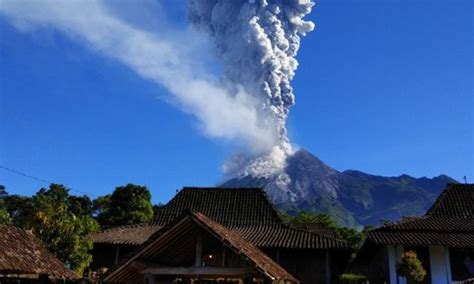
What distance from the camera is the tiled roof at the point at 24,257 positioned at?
1689 centimetres

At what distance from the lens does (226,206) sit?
33.7 metres

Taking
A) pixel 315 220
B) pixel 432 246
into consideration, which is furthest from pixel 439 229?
pixel 315 220

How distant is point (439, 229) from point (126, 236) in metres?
16.1

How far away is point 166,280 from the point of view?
46.2 feet

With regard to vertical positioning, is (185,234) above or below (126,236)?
below

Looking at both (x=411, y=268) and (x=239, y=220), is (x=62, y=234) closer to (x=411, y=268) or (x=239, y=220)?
(x=239, y=220)

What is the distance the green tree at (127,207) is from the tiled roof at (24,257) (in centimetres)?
2393

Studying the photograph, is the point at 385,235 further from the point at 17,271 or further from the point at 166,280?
the point at 17,271

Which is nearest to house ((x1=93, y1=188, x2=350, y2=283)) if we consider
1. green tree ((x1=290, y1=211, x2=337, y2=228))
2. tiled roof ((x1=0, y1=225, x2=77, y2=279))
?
tiled roof ((x1=0, y1=225, x2=77, y2=279))

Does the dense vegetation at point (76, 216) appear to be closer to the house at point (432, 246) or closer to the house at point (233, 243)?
the house at point (233, 243)

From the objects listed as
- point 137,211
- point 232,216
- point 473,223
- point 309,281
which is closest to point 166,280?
point 309,281

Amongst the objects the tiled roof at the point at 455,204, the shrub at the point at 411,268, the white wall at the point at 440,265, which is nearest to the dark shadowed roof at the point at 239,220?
the white wall at the point at 440,265

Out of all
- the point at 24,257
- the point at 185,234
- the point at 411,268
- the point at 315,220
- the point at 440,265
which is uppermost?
the point at 315,220

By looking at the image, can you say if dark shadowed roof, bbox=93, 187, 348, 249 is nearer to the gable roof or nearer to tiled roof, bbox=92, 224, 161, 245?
tiled roof, bbox=92, 224, 161, 245
